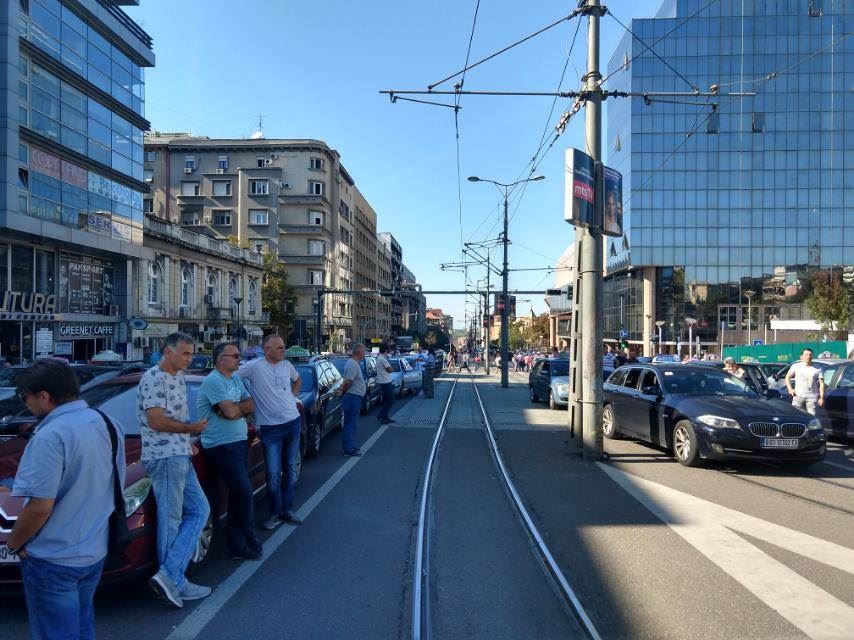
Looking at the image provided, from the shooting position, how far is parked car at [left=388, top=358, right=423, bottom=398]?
69.2ft

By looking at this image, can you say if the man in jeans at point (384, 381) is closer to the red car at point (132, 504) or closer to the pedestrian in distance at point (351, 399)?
the pedestrian in distance at point (351, 399)

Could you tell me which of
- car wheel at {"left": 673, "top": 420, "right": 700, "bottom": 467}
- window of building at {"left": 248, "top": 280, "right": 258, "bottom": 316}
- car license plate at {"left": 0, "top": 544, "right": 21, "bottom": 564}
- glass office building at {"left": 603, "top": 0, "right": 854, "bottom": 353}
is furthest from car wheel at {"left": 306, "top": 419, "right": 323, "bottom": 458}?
glass office building at {"left": 603, "top": 0, "right": 854, "bottom": 353}

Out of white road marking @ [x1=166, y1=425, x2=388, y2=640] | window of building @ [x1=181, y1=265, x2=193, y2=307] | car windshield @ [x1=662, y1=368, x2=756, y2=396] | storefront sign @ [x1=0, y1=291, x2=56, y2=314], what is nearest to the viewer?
white road marking @ [x1=166, y1=425, x2=388, y2=640]

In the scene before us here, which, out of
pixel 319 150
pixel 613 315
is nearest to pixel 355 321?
pixel 319 150

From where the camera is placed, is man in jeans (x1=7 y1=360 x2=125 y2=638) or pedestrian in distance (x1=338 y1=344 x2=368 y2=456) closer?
man in jeans (x1=7 y1=360 x2=125 y2=638)

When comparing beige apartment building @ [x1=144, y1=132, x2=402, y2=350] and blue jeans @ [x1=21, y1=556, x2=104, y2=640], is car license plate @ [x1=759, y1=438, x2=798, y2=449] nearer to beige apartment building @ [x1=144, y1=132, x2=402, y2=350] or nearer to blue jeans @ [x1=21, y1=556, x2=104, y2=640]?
blue jeans @ [x1=21, y1=556, x2=104, y2=640]

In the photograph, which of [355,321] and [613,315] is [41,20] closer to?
[355,321]

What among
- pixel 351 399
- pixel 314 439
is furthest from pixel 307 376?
pixel 314 439

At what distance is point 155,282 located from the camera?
33.6 meters

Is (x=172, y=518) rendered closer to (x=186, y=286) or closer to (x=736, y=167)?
(x=186, y=286)

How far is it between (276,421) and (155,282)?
3088 centimetres

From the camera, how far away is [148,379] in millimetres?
4273

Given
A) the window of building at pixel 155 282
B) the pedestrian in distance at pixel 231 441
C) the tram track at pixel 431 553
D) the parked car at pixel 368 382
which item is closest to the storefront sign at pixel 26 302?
the window of building at pixel 155 282

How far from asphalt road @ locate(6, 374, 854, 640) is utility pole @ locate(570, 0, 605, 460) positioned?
74cm
